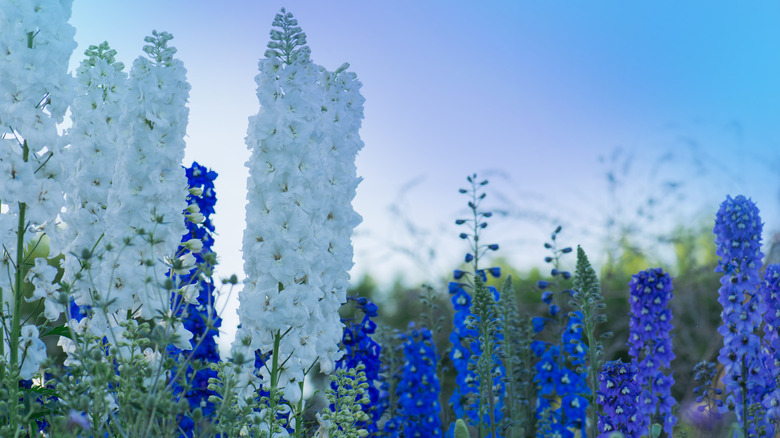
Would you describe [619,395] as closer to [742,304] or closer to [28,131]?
[742,304]

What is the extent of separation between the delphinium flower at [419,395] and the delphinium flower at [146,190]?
2339mm

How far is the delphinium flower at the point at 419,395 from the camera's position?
538cm

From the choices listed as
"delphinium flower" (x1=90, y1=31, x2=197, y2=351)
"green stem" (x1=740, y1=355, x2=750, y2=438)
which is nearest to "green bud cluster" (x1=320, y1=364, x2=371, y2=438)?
"delphinium flower" (x1=90, y1=31, x2=197, y2=351)

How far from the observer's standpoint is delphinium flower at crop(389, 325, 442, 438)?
5383 mm

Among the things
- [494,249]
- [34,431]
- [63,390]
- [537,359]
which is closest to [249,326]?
[63,390]

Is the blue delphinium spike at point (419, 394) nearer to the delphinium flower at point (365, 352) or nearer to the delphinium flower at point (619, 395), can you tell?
the delphinium flower at point (365, 352)

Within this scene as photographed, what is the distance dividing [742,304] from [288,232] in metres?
3.19

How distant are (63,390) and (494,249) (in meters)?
3.11

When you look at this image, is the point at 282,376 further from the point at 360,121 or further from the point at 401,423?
the point at 401,423

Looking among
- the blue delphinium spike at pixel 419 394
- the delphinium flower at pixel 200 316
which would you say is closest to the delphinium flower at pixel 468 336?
the blue delphinium spike at pixel 419 394

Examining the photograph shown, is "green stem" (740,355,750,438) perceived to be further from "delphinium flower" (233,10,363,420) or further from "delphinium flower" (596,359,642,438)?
"delphinium flower" (233,10,363,420)

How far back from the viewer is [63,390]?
112 inches

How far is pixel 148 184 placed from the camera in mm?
3555

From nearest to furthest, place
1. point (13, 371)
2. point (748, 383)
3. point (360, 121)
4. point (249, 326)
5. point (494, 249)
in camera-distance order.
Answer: point (13, 371) → point (249, 326) → point (360, 121) → point (748, 383) → point (494, 249)
